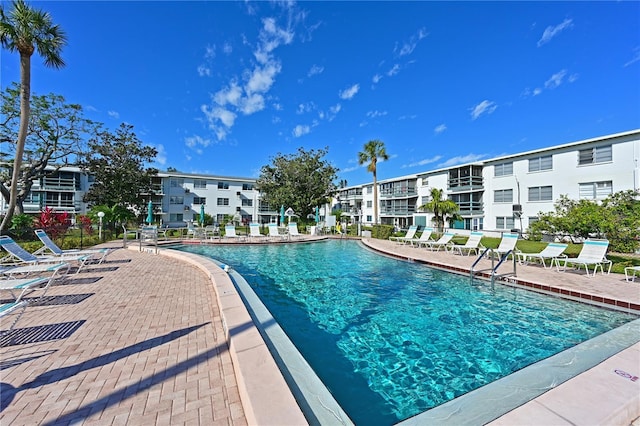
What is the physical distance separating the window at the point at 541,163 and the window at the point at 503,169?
1688 millimetres

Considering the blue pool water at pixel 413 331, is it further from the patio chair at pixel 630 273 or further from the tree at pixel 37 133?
the tree at pixel 37 133

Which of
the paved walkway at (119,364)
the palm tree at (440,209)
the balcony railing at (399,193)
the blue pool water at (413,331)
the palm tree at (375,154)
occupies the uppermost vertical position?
the palm tree at (375,154)

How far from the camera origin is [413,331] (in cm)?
465

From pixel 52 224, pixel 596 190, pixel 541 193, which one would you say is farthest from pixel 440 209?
→ pixel 52 224

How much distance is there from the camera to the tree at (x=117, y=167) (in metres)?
25.0

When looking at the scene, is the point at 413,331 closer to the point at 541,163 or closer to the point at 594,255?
the point at 594,255

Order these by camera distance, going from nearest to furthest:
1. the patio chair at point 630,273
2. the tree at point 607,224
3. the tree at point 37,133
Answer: the patio chair at point 630,273, the tree at point 607,224, the tree at point 37,133

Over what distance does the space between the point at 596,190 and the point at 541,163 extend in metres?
4.20

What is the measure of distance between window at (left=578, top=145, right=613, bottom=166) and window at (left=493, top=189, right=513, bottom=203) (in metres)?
5.37

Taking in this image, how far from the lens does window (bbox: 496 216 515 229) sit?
24.2m

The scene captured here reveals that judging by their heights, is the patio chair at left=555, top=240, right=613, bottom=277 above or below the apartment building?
below

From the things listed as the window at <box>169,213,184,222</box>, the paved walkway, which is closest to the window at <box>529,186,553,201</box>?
the paved walkway

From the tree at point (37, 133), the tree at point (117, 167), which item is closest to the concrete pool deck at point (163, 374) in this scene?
the tree at point (37, 133)

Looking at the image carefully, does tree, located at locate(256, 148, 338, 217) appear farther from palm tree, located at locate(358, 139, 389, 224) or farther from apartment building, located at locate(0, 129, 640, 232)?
palm tree, located at locate(358, 139, 389, 224)
